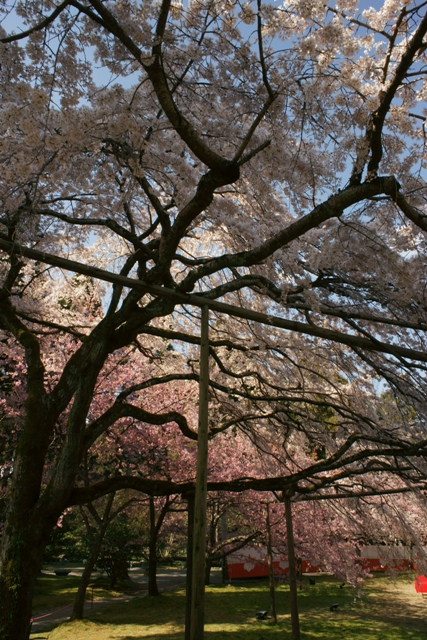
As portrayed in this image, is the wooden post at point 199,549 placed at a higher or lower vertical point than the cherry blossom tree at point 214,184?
lower

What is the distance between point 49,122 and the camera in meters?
3.74

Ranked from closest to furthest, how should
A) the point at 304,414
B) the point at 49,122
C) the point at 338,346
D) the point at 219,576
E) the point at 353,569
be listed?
the point at 49,122, the point at 338,346, the point at 304,414, the point at 353,569, the point at 219,576

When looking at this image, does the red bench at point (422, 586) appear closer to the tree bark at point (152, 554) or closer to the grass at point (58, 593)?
the tree bark at point (152, 554)

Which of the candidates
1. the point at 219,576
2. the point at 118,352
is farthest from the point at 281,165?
the point at 219,576

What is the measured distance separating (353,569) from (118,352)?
8.27 metres

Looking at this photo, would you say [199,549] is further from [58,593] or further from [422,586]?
[422,586]

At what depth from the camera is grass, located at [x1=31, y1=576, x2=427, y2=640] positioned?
8.14m

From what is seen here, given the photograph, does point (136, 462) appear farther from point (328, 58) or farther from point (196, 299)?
point (328, 58)

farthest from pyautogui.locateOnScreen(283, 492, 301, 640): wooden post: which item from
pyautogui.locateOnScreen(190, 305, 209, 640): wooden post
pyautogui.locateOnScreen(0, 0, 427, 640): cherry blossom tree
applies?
pyautogui.locateOnScreen(190, 305, 209, 640): wooden post

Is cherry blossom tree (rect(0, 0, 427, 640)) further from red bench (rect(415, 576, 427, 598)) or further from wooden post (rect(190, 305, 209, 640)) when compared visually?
red bench (rect(415, 576, 427, 598))

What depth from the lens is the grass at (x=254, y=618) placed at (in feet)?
26.7

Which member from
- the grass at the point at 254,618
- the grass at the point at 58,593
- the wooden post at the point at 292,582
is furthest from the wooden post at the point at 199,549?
the grass at the point at 58,593

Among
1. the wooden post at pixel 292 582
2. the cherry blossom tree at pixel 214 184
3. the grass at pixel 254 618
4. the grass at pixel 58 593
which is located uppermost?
the cherry blossom tree at pixel 214 184

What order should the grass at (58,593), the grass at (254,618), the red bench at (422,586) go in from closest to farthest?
the grass at (254,618)
the grass at (58,593)
the red bench at (422,586)
